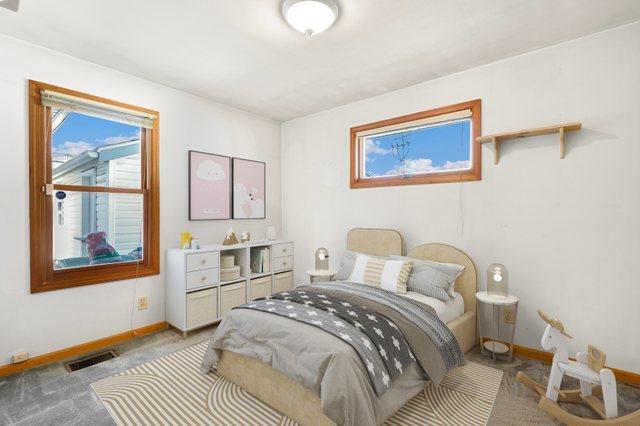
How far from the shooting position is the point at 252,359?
7.26ft

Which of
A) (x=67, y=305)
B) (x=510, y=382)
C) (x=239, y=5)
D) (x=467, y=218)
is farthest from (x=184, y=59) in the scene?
(x=510, y=382)

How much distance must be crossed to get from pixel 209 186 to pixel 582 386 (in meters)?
3.86

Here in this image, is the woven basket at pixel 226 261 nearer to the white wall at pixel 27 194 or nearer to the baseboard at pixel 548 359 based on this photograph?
the white wall at pixel 27 194

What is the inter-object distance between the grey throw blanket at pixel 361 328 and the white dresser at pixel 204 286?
1.14 metres

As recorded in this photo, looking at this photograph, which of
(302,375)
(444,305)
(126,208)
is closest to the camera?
(302,375)

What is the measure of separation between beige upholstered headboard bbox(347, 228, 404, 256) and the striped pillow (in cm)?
46

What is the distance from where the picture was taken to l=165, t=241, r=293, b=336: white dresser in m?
3.28

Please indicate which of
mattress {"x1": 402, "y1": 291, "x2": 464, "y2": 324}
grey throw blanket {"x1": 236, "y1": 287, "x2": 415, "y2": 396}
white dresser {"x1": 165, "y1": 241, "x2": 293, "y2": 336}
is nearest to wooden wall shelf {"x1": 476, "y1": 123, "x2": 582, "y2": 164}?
mattress {"x1": 402, "y1": 291, "x2": 464, "y2": 324}

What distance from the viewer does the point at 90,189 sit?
9.93 ft

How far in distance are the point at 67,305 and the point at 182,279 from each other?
955 millimetres

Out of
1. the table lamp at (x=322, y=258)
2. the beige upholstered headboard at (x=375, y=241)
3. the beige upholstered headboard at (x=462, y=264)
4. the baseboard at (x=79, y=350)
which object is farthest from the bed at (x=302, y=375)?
the table lamp at (x=322, y=258)

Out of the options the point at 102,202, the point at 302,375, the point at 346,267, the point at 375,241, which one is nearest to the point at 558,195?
the point at 375,241

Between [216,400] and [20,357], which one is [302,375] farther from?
[20,357]

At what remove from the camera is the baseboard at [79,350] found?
255 centimetres
